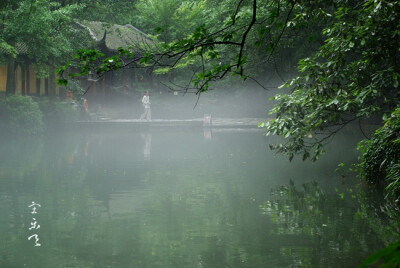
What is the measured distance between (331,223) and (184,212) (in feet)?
8.73

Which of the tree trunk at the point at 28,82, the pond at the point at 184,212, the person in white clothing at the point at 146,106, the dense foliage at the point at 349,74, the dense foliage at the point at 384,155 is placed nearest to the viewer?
the pond at the point at 184,212

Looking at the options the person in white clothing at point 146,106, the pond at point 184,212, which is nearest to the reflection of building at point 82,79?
the person in white clothing at point 146,106

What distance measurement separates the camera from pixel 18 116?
90.1 ft

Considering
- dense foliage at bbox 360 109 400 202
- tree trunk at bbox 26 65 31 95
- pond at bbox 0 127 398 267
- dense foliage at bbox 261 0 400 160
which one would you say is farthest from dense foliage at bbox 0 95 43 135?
dense foliage at bbox 360 109 400 202

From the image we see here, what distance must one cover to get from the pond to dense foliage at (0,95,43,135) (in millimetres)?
7285

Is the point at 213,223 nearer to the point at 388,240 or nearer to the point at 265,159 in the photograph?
the point at 388,240

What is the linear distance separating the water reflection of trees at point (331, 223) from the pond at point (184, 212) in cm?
2

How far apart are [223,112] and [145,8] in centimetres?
1111

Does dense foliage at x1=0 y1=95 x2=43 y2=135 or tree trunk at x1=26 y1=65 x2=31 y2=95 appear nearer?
dense foliage at x1=0 y1=95 x2=43 y2=135

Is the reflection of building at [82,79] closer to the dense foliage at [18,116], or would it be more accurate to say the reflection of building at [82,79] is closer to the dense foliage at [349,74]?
the dense foliage at [18,116]

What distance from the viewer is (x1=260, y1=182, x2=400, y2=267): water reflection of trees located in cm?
715

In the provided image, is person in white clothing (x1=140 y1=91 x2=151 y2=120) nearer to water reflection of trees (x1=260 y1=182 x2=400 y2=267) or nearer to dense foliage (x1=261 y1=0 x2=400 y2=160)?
dense foliage (x1=261 y1=0 x2=400 y2=160)

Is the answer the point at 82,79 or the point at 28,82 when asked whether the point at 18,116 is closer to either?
the point at 82,79

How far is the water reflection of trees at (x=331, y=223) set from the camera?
23.5 feet
